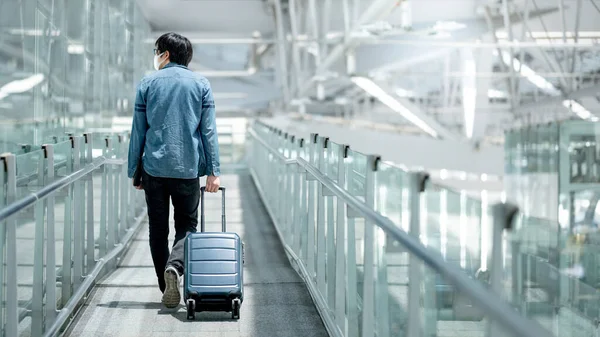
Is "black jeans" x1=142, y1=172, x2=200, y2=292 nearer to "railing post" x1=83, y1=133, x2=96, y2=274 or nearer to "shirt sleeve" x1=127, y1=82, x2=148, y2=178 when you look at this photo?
"shirt sleeve" x1=127, y1=82, x2=148, y2=178

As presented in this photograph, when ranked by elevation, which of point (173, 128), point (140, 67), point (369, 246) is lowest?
point (369, 246)

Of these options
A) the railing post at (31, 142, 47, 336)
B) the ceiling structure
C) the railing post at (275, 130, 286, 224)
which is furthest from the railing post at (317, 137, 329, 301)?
the ceiling structure

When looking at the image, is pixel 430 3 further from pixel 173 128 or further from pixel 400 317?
pixel 400 317

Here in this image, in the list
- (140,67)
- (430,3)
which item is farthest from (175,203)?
(430,3)

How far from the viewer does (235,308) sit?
6.62 m

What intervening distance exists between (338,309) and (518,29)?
30.2 meters

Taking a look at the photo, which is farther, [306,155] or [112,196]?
[112,196]

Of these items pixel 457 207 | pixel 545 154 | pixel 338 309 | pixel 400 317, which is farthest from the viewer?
pixel 545 154

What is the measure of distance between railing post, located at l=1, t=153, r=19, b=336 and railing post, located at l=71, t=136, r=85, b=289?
1843mm

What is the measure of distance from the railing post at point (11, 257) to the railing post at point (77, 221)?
1.84m

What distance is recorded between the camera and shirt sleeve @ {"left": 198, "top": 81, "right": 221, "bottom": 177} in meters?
6.66

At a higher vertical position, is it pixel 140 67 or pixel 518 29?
pixel 518 29

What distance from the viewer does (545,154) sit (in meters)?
16.3

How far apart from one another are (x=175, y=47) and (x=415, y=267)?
3366 millimetres
